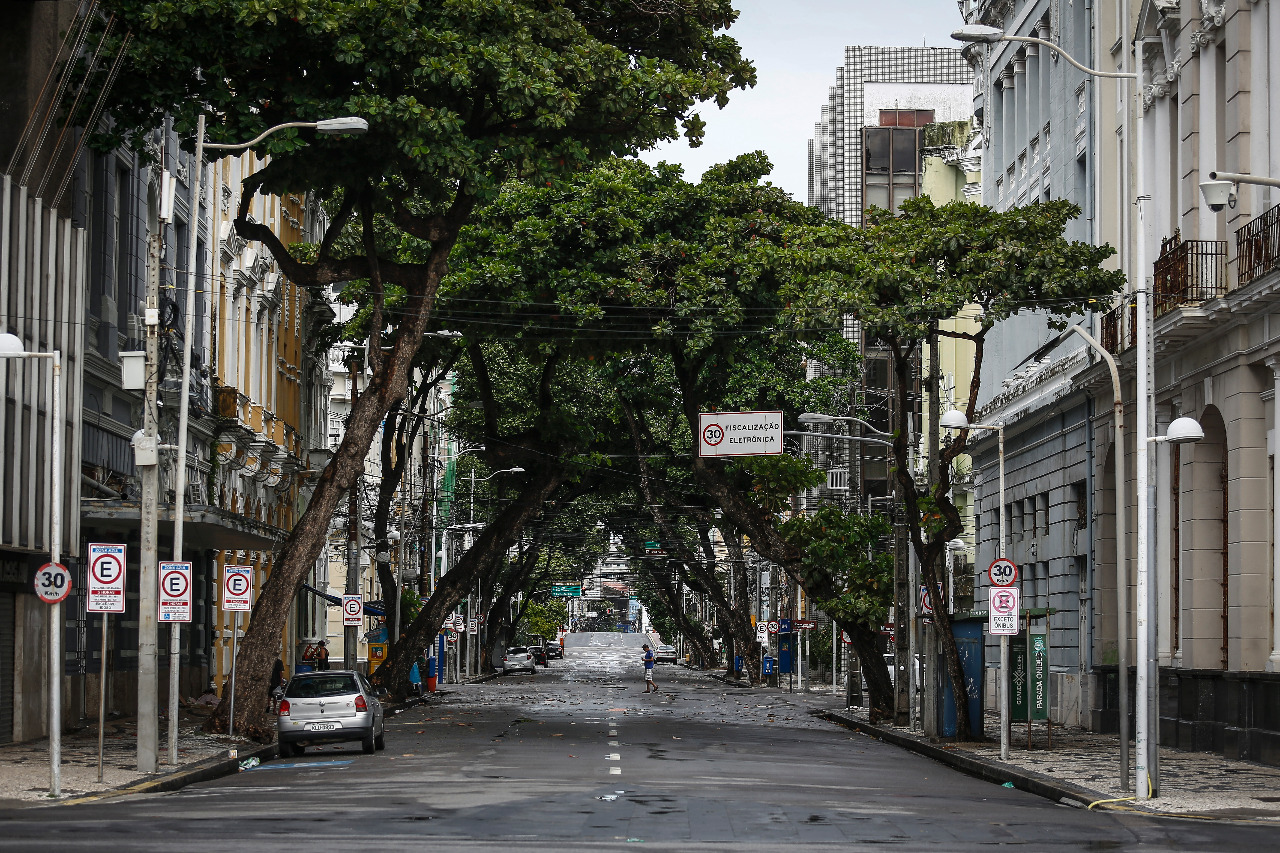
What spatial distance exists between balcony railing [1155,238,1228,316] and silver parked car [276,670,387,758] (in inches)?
565

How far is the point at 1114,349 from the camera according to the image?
33.8 meters

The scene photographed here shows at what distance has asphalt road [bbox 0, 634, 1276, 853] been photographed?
47.9 feet

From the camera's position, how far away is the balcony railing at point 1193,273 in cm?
2827

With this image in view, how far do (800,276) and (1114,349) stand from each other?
678 centimetres

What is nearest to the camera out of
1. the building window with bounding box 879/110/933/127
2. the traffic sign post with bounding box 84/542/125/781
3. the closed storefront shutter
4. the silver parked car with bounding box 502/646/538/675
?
the traffic sign post with bounding box 84/542/125/781

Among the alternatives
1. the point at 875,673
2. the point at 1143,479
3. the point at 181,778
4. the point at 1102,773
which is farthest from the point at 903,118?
the point at 181,778

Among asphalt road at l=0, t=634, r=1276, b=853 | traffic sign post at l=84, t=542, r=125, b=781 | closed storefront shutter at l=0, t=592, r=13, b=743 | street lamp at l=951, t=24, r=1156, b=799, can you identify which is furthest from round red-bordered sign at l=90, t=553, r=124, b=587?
street lamp at l=951, t=24, r=1156, b=799

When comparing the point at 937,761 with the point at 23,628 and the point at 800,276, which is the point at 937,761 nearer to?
the point at 800,276

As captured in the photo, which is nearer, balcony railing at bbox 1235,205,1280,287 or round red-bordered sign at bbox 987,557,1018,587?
balcony railing at bbox 1235,205,1280,287

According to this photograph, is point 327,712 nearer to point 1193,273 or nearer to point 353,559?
point 1193,273

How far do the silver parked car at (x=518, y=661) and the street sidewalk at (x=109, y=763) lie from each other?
71.2 m

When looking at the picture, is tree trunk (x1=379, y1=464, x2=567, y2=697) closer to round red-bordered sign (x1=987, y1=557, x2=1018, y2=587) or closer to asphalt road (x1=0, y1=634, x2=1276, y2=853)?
asphalt road (x1=0, y1=634, x2=1276, y2=853)

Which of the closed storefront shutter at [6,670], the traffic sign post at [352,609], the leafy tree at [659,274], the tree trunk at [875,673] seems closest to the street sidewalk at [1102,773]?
the tree trunk at [875,673]

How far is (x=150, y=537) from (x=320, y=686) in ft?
19.5
